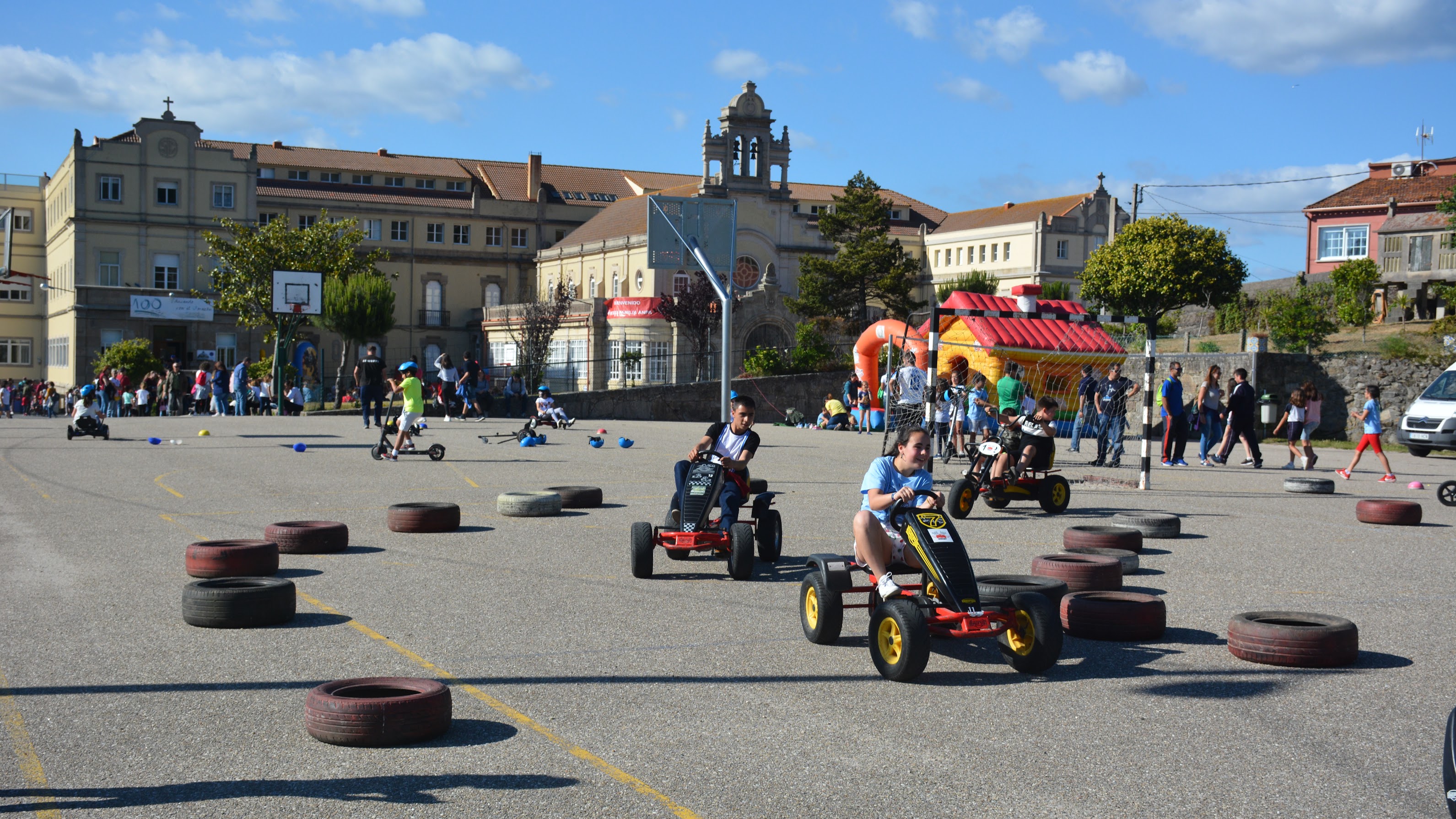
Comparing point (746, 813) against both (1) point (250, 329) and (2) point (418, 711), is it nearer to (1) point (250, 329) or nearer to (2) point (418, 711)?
(2) point (418, 711)

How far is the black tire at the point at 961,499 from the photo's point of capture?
14.2m

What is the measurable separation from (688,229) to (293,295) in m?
28.8

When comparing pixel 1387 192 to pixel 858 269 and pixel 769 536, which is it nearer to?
pixel 858 269

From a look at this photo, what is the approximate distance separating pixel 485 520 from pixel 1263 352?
2686cm

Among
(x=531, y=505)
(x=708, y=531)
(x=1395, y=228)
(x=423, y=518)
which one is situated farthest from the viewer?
(x=1395, y=228)

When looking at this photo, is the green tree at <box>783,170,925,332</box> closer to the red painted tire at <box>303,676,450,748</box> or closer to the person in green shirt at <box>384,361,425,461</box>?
the person in green shirt at <box>384,361,425,461</box>

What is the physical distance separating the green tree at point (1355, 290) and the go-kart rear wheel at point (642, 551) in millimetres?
39023

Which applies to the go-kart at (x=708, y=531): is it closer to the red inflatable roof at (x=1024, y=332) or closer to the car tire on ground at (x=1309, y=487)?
the car tire on ground at (x=1309, y=487)

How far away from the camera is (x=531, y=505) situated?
45.6 ft

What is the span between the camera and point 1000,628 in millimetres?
7012

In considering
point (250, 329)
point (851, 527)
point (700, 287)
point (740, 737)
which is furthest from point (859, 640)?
point (250, 329)

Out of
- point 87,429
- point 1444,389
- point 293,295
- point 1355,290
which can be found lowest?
point 87,429

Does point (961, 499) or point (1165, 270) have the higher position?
point (1165, 270)

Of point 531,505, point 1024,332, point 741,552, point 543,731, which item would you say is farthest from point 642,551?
point 1024,332
